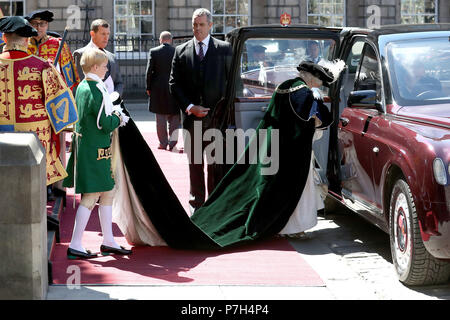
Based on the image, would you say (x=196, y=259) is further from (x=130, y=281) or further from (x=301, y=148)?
(x=301, y=148)

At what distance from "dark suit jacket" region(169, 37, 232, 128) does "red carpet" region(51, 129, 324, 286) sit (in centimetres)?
171

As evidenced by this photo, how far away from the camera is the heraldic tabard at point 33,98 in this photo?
289 inches

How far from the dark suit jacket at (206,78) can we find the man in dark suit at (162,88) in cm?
561

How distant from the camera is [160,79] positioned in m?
15.1

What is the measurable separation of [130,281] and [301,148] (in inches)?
85.0

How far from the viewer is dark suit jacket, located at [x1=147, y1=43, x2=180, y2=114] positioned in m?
14.8

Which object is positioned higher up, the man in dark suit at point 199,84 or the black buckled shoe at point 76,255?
the man in dark suit at point 199,84

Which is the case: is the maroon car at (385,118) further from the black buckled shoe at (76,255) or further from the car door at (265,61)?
the black buckled shoe at (76,255)

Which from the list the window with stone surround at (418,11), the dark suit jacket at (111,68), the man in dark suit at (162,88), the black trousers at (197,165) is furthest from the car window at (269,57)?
the window with stone surround at (418,11)

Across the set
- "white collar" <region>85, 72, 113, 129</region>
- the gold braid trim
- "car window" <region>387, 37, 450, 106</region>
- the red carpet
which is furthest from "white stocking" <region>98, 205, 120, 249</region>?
"car window" <region>387, 37, 450, 106</region>

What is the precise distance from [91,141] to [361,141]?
2.17 metres
